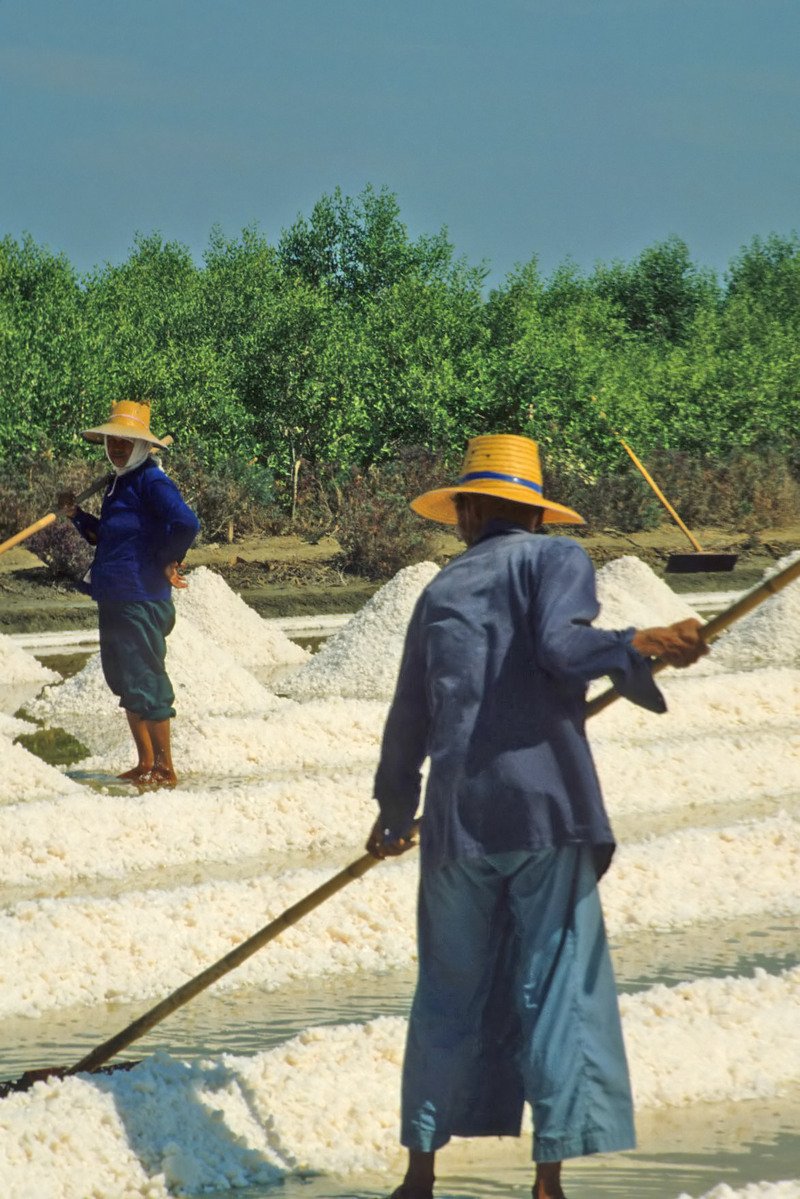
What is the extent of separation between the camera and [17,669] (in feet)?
36.7

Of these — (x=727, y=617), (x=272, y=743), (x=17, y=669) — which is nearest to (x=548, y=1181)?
(x=727, y=617)

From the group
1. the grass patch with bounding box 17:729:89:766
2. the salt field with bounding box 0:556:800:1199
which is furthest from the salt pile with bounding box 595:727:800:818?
the grass patch with bounding box 17:729:89:766

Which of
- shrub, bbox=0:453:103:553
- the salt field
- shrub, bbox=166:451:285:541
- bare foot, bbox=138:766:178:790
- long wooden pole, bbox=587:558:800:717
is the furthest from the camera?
shrub, bbox=166:451:285:541

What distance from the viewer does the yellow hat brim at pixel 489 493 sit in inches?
117

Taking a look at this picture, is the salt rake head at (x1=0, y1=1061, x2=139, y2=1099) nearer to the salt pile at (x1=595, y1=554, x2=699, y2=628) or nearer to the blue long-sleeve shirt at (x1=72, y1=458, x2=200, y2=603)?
the blue long-sleeve shirt at (x1=72, y1=458, x2=200, y2=603)

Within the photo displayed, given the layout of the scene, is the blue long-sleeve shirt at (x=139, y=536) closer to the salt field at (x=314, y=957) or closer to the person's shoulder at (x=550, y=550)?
the salt field at (x=314, y=957)

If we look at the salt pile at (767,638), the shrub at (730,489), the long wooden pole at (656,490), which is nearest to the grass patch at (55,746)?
the salt pile at (767,638)

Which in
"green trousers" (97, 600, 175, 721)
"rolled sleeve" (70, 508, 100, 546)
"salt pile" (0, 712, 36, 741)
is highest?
"rolled sleeve" (70, 508, 100, 546)

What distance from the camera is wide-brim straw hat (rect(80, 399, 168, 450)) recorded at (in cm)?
666

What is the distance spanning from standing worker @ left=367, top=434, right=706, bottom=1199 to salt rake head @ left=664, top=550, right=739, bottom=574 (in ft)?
50.3

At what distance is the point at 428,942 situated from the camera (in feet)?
9.42

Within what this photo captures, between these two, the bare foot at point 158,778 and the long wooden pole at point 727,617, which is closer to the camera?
the long wooden pole at point 727,617

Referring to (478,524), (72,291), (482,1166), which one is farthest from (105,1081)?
(72,291)

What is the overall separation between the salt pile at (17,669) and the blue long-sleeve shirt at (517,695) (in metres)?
8.53
